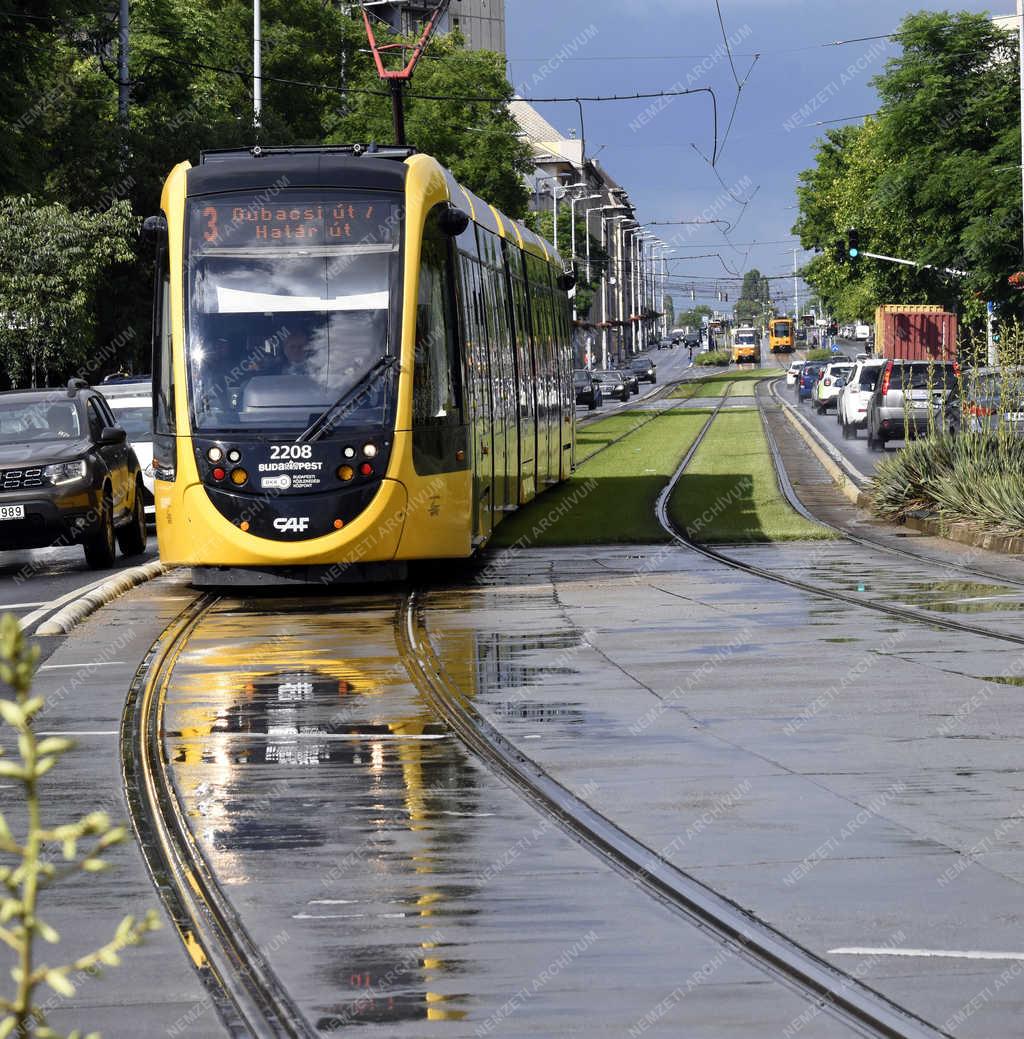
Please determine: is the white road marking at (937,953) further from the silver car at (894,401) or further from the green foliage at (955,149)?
the green foliage at (955,149)

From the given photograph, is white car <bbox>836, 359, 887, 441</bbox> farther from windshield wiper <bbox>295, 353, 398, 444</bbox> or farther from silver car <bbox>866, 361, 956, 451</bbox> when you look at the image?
windshield wiper <bbox>295, 353, 398, 444</bbox>

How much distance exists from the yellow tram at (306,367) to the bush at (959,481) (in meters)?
7.48

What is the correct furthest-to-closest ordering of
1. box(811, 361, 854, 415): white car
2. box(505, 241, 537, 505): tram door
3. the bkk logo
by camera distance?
box(811, 361, 854, 415): white car → box(505, 241, 537, 505): tram door → the bkk logo

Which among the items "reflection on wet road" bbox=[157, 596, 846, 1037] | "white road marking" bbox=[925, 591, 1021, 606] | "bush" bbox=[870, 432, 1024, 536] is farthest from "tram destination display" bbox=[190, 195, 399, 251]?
"bush" bbox=[870, 432, 1024, 536]

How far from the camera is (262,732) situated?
10133 mm

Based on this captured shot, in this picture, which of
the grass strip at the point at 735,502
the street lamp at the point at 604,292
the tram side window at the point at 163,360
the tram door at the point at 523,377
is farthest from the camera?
the street lamp at the point at 604,292

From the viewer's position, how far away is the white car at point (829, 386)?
70.0 m

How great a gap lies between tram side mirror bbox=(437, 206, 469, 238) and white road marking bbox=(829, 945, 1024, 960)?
12511mm

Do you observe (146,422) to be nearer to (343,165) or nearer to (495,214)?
(495,214)

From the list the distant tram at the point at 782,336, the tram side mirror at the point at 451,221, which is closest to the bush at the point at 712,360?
the distant tram at the point at 782,336

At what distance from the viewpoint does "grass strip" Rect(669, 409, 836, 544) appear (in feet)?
77.8

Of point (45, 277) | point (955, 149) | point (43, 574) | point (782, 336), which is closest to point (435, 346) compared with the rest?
point (43, 574)

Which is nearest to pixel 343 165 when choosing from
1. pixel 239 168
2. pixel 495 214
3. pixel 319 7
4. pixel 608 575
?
pixel 239 168

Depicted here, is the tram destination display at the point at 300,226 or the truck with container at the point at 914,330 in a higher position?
the tram destination display at the point at 300,226
